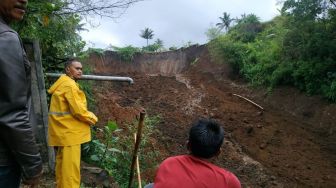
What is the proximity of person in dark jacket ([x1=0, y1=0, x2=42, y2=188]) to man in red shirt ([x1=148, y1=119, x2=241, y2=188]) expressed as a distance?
70 cm

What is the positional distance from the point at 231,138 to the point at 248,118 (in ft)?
7.33

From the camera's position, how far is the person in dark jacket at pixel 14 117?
2055 millimetres

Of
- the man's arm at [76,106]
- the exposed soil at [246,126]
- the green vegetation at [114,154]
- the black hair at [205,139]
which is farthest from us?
the exposed soil at [246,126]

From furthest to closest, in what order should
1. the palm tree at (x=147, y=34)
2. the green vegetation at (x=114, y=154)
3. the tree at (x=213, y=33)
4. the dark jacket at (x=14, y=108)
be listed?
the palm tree at (x=147, y=34)
the tree at (x=213, y=33)
the green vegetation at (x=114, y=154)
the dark jacket at (x=14, y=108)

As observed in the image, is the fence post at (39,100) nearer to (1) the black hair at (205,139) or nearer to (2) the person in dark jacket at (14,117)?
(2) the person in dark jacket at (14,117)

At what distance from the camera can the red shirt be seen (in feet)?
6.93

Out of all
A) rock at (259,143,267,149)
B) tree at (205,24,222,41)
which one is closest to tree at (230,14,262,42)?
tree at (205,24,222,41)

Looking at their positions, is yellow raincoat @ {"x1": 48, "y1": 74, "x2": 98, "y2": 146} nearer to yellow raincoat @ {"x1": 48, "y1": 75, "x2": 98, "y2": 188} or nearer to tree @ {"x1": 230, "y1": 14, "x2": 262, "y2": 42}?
yellow raincoat @ {"x1": 48, "y1": 75, "x2": 98, "y2": 188}

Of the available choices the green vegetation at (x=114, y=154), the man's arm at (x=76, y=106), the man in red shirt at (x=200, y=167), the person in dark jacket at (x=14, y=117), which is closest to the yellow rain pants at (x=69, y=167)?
the man's arm at (x=76, y=106)

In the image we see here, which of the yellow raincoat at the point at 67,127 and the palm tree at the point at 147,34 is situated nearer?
the yellow raincoat at the point at 67,127

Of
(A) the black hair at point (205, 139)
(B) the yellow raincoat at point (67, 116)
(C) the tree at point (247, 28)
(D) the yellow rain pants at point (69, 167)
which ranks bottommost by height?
(D) the yellow rain pants at point (69, 167)

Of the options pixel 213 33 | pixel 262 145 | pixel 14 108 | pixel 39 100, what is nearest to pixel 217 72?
pixel 213 33

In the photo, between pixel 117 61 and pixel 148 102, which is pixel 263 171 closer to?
pixel 148 102

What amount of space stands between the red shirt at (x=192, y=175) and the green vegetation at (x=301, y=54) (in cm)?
1097
